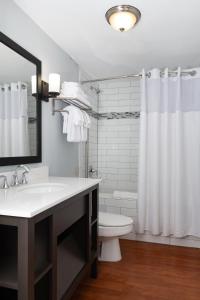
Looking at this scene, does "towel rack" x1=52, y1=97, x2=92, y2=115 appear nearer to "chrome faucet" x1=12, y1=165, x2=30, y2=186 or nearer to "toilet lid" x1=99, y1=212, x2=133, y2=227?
"chrome faucet" x1=12, y1=165, x2=30, y2=186

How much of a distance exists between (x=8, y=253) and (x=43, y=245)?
190 mm

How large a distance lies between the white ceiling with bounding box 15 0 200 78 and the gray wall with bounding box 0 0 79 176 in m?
0.07

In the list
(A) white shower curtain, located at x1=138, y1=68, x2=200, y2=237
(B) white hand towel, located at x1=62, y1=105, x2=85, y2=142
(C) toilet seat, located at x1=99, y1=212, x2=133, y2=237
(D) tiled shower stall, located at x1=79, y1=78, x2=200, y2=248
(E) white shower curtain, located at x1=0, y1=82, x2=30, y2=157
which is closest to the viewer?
(E) white shower curtain, located at x1=0, y1=82, x2=30, y2=157

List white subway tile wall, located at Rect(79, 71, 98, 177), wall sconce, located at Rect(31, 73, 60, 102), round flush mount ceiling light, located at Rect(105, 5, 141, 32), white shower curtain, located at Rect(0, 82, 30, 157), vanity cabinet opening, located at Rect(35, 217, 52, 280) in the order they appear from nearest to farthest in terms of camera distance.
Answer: vanity cabinet opening, located at Rect(35, 217, 52, 280) → white shower curtain, located at Rect(0, 82, 30, 157) → round flush mount ceiling light, located at Rect(105, 5, 141, 32) → wall sconce, located at Rect(31, 73, 60, 102) → white subway tile wall, located at Rect(79, 71, 98, 177)

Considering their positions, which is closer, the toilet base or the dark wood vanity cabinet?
the dark wood vanity cabinet

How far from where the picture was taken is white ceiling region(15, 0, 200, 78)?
1768 mm

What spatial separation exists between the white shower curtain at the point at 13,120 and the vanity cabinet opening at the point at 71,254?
70 centimetres

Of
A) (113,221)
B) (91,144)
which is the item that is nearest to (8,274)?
(113,221)

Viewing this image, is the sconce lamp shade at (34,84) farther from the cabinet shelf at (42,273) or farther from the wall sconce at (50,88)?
the cabinet shelf at (42,273)

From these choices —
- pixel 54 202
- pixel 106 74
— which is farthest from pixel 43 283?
pixel 106 74

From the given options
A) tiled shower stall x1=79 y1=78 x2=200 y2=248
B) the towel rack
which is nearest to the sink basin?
the towel rack

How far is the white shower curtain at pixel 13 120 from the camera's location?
163 cm

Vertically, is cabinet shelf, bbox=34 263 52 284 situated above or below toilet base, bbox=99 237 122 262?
above

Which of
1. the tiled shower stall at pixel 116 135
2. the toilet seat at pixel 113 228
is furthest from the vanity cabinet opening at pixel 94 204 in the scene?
the tiled shower stall at pixel 116 135
